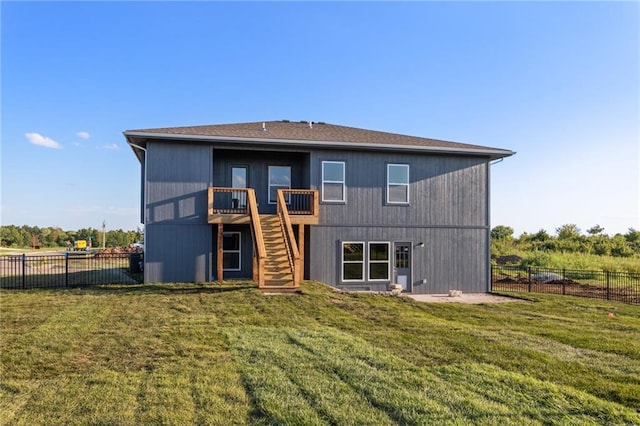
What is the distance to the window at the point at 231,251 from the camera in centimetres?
1522

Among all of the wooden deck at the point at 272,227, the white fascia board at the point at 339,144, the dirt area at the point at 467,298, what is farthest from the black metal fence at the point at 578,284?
the wooden deck at the point at 272,227

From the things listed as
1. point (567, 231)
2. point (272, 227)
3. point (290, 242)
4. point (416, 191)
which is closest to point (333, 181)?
point (272, 227)

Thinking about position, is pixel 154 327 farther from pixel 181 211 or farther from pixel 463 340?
pixel 181 211

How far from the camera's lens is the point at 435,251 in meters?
15.9

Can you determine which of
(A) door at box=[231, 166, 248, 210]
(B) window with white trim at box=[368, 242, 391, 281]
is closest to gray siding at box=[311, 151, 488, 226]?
(B) window with white trim at box=[368, 242, 391, 281]

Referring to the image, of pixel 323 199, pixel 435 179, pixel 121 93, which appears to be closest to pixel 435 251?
pixel 435 179

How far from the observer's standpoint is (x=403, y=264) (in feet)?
51.3

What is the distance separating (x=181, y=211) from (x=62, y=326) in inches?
256

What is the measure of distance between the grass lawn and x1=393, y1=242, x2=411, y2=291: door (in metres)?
5.33

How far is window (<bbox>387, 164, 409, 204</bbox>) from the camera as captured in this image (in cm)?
1563

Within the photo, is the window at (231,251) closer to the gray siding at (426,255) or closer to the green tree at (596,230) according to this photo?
the gray siding at (426,255)

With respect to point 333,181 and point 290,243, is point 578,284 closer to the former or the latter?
point 333,181

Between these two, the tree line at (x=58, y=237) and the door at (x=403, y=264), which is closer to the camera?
the door at (x=403, y=264)

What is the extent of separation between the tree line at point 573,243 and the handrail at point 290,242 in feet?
77.0
